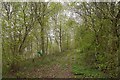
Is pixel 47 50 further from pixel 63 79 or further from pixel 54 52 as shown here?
pixel 63 79

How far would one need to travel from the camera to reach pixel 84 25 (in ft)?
14.4

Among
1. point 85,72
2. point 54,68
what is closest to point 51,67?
point 54,68

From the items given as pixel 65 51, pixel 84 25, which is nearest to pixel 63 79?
pixel 65 51

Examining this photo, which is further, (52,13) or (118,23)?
(52,13)

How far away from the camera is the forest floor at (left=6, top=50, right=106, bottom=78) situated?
14.1 feet

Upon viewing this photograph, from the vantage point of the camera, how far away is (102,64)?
13.9ft

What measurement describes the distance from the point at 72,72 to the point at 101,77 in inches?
19.0

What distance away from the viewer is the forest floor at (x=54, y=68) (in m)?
4.29

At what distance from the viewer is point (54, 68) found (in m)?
4.27

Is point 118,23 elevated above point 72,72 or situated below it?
above

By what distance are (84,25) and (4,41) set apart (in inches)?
53.5

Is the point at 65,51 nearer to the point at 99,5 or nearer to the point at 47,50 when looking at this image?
the point at 47,50

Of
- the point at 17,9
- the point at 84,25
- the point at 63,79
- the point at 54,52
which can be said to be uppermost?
the point at 17,9

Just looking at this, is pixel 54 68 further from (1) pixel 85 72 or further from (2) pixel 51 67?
(1) pixel 85 72
